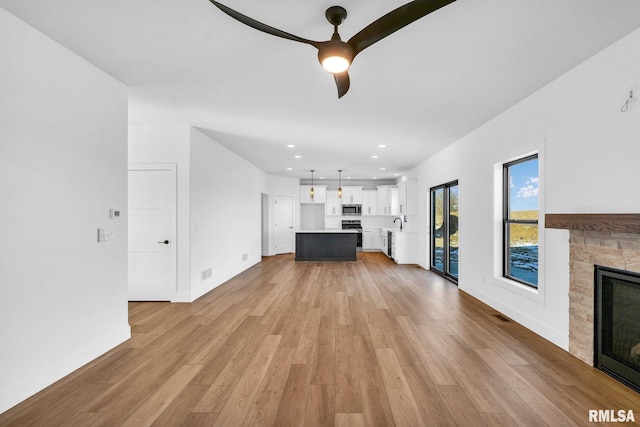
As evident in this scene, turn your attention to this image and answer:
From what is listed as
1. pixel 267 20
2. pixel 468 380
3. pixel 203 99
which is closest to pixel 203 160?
pixel 203 99

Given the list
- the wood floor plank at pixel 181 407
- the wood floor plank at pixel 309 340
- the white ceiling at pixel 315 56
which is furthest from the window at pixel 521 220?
the wood floor plank at pixel 181 407

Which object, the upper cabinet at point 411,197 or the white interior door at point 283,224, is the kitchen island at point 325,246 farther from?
the upper cabinet at point 411,197

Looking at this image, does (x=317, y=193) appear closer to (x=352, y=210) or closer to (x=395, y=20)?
(x=352, y=210)

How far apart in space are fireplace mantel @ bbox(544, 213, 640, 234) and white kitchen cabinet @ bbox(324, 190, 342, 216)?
8.10 metres

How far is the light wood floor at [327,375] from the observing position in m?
1.96

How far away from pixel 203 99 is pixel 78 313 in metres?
2.53

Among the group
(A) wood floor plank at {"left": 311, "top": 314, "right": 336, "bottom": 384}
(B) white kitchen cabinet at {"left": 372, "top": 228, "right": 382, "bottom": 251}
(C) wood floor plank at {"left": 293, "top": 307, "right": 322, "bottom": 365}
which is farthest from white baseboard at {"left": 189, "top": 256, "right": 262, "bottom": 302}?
(B) white kitchen cabinet at {"left": 372, "top": 228, "right": 382, "bottom": 251}

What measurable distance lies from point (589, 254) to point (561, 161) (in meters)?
0.94

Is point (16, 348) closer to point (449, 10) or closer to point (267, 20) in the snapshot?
point (267, 20)

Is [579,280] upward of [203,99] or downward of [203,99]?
downward

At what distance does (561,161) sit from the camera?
2.96 metres

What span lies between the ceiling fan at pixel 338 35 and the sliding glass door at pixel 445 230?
4619 millimetres

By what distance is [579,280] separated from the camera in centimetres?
273

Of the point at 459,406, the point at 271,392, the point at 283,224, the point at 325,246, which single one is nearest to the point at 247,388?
the point at 271,392
